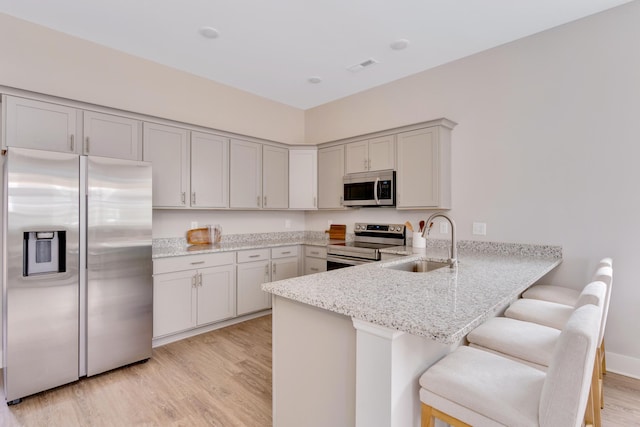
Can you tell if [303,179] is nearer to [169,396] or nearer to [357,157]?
[357,157]

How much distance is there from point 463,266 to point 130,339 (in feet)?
8.97

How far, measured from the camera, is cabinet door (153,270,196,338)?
116 inches

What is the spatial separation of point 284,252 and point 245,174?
3.66ft

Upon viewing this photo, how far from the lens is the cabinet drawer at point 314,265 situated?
156 inches

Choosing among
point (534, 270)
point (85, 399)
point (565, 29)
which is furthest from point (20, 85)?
point (565, 29)

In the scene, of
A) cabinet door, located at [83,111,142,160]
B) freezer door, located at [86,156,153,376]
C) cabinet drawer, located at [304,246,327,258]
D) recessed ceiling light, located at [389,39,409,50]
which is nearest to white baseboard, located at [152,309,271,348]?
freezer door, located at [86,156,153,376]

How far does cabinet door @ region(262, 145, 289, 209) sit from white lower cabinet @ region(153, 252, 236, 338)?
1.03 meters

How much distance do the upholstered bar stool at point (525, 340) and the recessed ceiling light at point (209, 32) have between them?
124 inches

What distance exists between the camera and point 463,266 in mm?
2254

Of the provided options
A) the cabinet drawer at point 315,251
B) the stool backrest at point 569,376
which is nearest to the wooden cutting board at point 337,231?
the cabinet drawer at point 315,251

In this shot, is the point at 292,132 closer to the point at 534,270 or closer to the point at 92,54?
the point at 92,54

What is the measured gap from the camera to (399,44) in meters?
3.06

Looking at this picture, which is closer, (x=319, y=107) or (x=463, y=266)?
(x=463, y=266)

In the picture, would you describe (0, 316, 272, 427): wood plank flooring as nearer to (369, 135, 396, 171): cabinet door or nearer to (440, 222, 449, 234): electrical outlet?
(440, 222, 449, 234): electrical outlet
